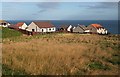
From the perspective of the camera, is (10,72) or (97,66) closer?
(10,72)

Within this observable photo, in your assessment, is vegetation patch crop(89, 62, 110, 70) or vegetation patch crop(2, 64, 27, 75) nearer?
vegetation patch crop(2, 64, 27, 75)

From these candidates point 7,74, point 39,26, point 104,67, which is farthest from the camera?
point 39,26

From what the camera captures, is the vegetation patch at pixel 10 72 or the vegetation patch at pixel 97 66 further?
the vegetation patch at pixel 97 66

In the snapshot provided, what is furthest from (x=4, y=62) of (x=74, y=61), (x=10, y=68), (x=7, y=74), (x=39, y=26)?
(x=39, y=26)

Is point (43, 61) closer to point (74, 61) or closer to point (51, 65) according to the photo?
point (51, 65)

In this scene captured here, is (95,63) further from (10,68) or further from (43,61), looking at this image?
(10,68)

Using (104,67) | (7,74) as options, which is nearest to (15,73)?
(7,74)

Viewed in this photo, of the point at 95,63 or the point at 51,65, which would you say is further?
the point at 95,63

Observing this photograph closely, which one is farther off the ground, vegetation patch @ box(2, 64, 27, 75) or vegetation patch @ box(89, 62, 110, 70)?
vegetation patch @ box(2, 64, 27, 75)

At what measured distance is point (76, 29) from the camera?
3484 inches

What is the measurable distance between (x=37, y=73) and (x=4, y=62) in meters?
2.87

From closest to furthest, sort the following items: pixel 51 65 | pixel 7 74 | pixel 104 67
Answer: pixel 7 74
pixel 51 65
pixel 104 67

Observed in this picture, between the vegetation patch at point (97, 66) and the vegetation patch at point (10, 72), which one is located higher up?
the vegetation patch at point (10, 72)

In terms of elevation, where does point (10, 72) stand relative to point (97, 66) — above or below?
above
